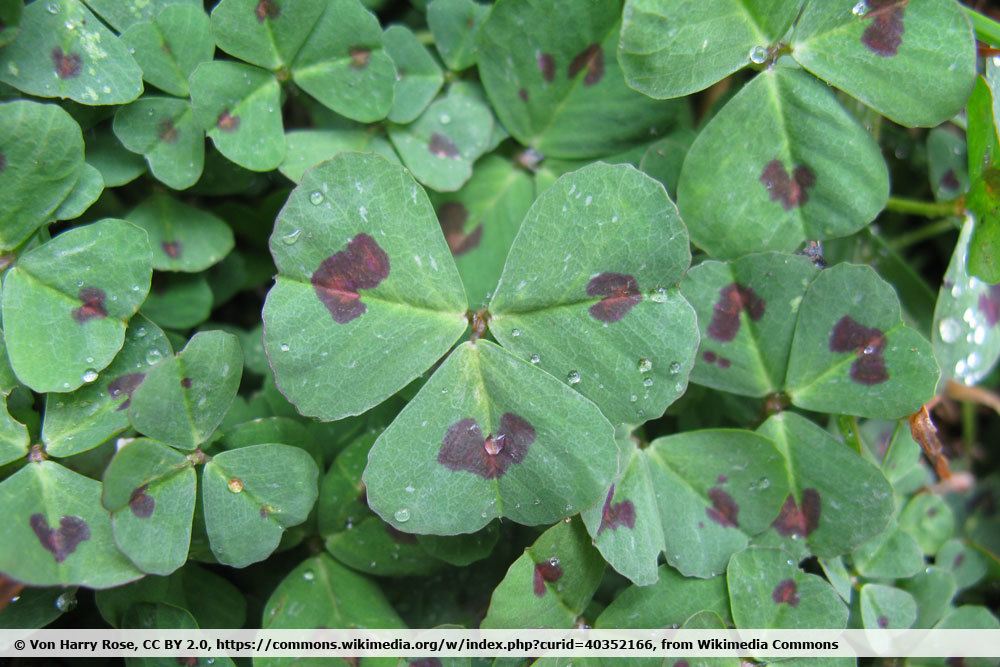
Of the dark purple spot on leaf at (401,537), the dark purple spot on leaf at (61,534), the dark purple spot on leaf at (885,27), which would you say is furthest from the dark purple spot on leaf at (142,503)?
the dark purple spot on leaf at (885,27)

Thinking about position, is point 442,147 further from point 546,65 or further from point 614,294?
point 614,294

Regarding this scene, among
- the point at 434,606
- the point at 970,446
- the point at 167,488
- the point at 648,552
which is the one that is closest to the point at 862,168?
the point at 648,552

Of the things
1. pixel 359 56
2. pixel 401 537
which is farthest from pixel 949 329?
pixel 359 56

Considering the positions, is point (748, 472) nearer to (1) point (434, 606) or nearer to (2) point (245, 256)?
(1) point (434, 606)

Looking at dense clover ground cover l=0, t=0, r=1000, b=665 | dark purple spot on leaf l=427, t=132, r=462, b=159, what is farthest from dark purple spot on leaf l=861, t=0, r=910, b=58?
dark purple spot on leaf l=427, t=132, r=462, b=159

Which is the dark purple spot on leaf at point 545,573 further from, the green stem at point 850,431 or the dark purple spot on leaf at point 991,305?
the dark purple spot on leaf at point 991,305

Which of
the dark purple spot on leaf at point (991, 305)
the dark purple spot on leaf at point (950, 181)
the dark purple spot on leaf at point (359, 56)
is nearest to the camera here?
the dark purple spot on leaf at point (359, 56)
